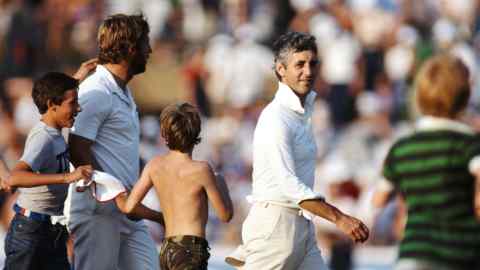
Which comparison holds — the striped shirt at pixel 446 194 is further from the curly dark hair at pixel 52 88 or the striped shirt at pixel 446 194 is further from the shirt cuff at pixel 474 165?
the curly dark hair at pixel 52 88

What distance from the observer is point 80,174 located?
23.1 feet

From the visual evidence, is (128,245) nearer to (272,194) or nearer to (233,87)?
(272,194)

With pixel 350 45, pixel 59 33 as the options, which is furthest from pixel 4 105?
pixel 350 45

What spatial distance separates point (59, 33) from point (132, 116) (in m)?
11.3

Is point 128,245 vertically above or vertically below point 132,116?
below

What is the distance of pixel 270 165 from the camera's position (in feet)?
24.1

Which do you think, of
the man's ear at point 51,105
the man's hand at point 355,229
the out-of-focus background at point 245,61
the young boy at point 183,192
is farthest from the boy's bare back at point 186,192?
the out-of-focus background at point 245,61

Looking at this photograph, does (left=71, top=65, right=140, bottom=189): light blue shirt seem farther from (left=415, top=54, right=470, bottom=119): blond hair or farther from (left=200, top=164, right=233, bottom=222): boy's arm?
(left=415, top=54, right=470, bottom=119): blond hair

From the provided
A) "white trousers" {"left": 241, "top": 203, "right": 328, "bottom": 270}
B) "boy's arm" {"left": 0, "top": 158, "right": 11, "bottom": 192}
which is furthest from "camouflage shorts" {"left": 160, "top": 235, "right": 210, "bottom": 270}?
"boy's arm" {"left": 0, "top": 158, "right": 11, "bottom": 192}

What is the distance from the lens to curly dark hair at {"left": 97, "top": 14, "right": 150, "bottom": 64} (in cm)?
766

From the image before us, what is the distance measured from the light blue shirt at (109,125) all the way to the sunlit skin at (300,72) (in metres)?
0.84

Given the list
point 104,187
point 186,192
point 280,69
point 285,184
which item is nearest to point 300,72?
point 280,69

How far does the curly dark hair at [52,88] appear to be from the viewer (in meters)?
7.48

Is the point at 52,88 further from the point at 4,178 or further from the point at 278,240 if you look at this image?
the point at 278,240
